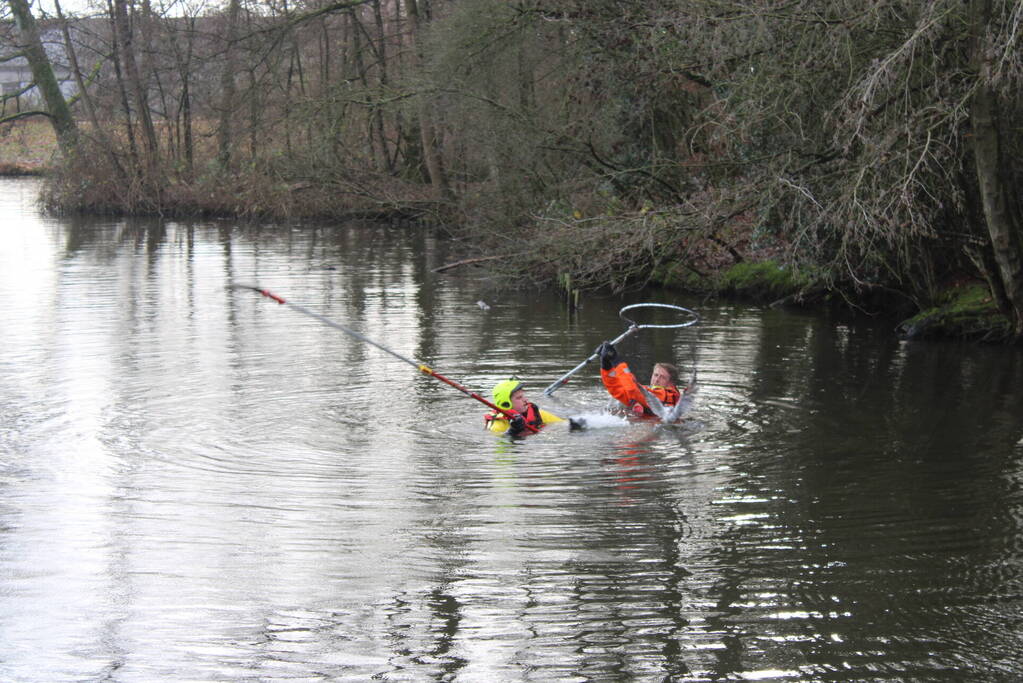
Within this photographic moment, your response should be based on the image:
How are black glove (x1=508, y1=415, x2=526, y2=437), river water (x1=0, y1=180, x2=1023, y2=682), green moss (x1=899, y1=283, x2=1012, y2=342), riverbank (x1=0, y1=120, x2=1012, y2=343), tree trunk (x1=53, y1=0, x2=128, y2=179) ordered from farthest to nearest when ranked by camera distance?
tree trunk (x1=53, y1=0, x2=128, y2=179), riverbank (x1=0, y1=120, x2=1012, y2=343), green moss (x1=899, y1=283, x2=1012, y2=342), black glove (x1=508, y1=415, x2=526, y2=437), river water (x1=0, y1=180, x2=1023, y2=682)

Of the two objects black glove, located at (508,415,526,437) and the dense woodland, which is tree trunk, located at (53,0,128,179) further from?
black glove, located at (508,415,526,437)

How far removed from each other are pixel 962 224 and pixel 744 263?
19.8ft

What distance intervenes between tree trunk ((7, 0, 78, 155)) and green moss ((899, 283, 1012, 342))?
3026cm

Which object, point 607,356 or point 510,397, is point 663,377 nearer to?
point 607,356

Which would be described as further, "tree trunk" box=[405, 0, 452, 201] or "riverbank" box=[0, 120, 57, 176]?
"riverbank" box=[0, 120, 57, 176]

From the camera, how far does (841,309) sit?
19812 mm

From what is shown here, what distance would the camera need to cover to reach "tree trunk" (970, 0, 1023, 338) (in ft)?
43.8

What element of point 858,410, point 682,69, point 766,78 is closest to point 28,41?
point 682,69

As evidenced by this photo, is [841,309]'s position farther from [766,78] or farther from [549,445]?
[549,445]

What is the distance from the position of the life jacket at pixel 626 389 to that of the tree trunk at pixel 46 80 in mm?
32001

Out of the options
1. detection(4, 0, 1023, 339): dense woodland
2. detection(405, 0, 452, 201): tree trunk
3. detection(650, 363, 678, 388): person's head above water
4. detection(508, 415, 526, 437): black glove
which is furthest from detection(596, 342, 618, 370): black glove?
detection(405, 0, 452, 201): tree trunk

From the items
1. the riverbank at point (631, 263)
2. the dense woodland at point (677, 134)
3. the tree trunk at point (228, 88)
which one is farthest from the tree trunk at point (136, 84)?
the riverbank at point (631, 263)

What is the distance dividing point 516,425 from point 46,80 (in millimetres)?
36885

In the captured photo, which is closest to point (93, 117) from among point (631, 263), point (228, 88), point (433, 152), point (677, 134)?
point (228, 88)
